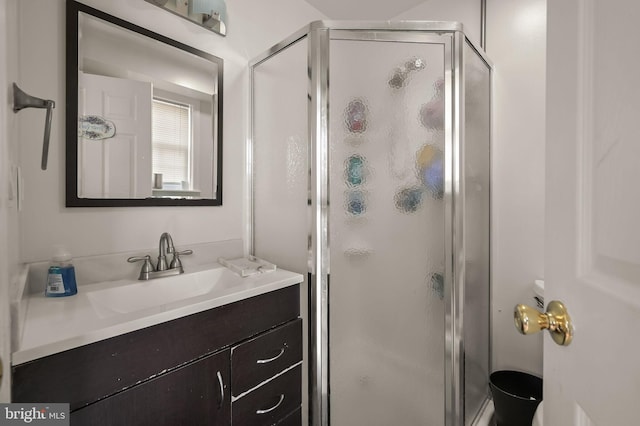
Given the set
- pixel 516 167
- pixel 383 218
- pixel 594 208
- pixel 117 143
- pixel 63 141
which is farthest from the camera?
pixel 516 167

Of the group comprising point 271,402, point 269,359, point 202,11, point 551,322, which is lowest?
point 271,402

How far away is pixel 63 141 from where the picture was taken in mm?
1107

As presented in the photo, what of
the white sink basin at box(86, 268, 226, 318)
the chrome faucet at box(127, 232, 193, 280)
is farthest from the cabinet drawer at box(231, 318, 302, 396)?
the chrome faucet at box(127, 232, 193, 280)

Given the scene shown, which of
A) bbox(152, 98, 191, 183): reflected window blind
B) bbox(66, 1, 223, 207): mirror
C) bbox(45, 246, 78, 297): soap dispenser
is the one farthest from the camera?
bbox(152, 98, 191, 183): reflected window blind

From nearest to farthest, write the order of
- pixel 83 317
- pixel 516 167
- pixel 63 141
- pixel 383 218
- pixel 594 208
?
1. pixel 594 208
2. pixel 83 317
3. pixel 63 141
4. pixel 383 218
5. pixel 516 167

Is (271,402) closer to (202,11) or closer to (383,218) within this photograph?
(383,218)

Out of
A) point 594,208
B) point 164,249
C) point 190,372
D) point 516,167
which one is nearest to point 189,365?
point 190,372

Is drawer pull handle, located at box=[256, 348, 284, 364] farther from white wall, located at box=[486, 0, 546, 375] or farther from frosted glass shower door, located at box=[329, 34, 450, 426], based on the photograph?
white wall, located at box=[486, 0, 546, 375]

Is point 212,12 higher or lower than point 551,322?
higher

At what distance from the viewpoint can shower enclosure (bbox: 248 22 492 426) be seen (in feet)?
4.38

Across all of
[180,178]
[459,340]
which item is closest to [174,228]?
[180,178]

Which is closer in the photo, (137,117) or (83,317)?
(83,317)

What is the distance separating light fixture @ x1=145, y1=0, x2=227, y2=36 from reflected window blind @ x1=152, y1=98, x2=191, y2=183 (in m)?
0.41

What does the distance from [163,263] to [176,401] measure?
576 mm
